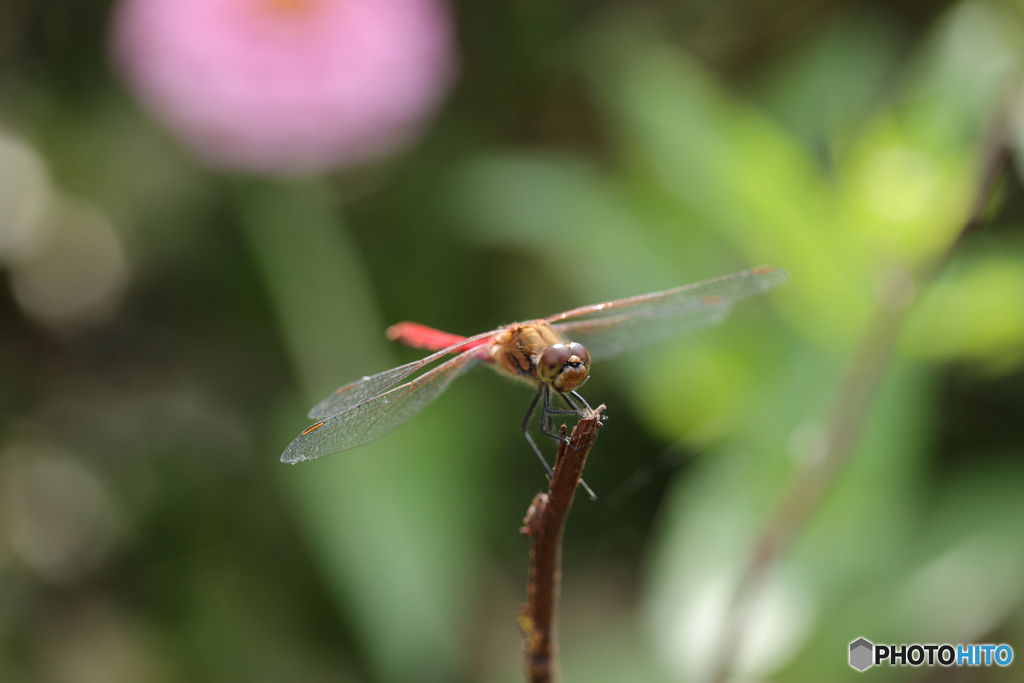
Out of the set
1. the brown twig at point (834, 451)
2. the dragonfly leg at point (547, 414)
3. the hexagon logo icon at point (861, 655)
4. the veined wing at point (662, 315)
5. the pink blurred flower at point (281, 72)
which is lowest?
the hexagon logo icon at point (861, 655)

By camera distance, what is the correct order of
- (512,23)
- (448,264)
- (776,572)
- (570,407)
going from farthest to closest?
(512,23), (448,264), (776,572), (570,407)

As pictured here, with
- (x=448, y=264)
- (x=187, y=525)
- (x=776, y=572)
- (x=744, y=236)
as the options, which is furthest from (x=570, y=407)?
(x=187, y=525)

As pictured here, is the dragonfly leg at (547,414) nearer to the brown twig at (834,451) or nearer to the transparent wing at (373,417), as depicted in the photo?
the transparent wing at (373,417)

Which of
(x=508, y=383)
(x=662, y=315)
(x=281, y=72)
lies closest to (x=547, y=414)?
(x=662, y=315)

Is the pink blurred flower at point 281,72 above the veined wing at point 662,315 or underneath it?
above

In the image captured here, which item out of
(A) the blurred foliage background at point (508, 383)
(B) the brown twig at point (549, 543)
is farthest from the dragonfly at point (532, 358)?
(A) the blurred foliage background at point (508, 383)

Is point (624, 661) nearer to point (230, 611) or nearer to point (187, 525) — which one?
point (230, 611)

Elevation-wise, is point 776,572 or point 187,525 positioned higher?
point 187,525
